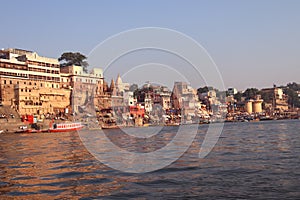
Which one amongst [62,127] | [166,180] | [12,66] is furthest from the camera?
[12,66]

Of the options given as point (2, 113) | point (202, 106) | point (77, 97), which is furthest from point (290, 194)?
point (202, 106)

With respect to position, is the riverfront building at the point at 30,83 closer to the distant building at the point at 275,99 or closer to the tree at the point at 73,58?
the tree at the point at 73,58

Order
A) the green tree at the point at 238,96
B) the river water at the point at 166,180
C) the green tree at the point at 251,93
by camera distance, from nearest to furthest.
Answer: the river water at the point at 166,180 < the green tree at the point at 238,96 < the green tree at the point at 251,93

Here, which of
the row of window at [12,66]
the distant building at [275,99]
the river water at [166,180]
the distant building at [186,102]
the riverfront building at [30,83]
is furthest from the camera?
the distant building at [275,99]

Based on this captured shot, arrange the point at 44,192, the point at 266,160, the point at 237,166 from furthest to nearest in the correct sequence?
1. the point at 266,160
2. the point at 237,166
3. the point at 44,192

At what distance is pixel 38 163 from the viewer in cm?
1589

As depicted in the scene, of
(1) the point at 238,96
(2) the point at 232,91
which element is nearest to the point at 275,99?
(1) the point at 238,96

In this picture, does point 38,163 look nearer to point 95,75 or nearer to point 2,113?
point 2,113

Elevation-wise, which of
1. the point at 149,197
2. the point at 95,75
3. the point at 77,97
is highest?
the point at 95,75

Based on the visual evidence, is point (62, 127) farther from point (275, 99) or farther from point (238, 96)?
point (275, 99)

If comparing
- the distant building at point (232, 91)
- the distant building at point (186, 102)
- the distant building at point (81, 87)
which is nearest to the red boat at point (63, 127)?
the distant building at point (81, 87)

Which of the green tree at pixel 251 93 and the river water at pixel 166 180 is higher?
the green tree at pixel 251 93

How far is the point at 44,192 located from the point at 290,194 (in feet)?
20.6

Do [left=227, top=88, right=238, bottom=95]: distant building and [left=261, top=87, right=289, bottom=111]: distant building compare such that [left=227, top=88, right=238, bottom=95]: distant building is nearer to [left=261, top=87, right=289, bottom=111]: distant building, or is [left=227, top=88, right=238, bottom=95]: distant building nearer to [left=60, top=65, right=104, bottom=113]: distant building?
[left=261, top=87, right=289, bottom=111]: distant building
